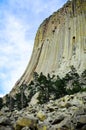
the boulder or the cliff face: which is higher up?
the cliff face

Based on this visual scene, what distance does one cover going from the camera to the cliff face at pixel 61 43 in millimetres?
104875

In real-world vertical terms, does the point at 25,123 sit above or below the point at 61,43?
below

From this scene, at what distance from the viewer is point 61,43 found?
4488 inches

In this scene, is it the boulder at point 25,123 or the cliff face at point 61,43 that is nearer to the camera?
the boulder at point 25,123

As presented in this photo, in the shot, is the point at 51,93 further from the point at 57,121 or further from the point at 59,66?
the point at 57,121

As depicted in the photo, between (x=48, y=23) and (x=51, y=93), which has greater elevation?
(x=48, y=23)

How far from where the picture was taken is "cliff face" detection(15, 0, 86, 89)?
105m

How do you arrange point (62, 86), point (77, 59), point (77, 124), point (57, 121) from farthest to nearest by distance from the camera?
1. point (77, 59)
2. point (62, 86)
3. point (57, 121)
4. point (77, 124)

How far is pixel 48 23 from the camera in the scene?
126 m

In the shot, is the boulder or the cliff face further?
the cliff face

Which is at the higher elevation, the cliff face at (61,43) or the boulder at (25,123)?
the cliff face at (61,43)

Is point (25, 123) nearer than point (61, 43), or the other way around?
point (25, 123)

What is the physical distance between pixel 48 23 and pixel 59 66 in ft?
86.5

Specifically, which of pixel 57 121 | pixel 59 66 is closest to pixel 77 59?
pixel 59 66
